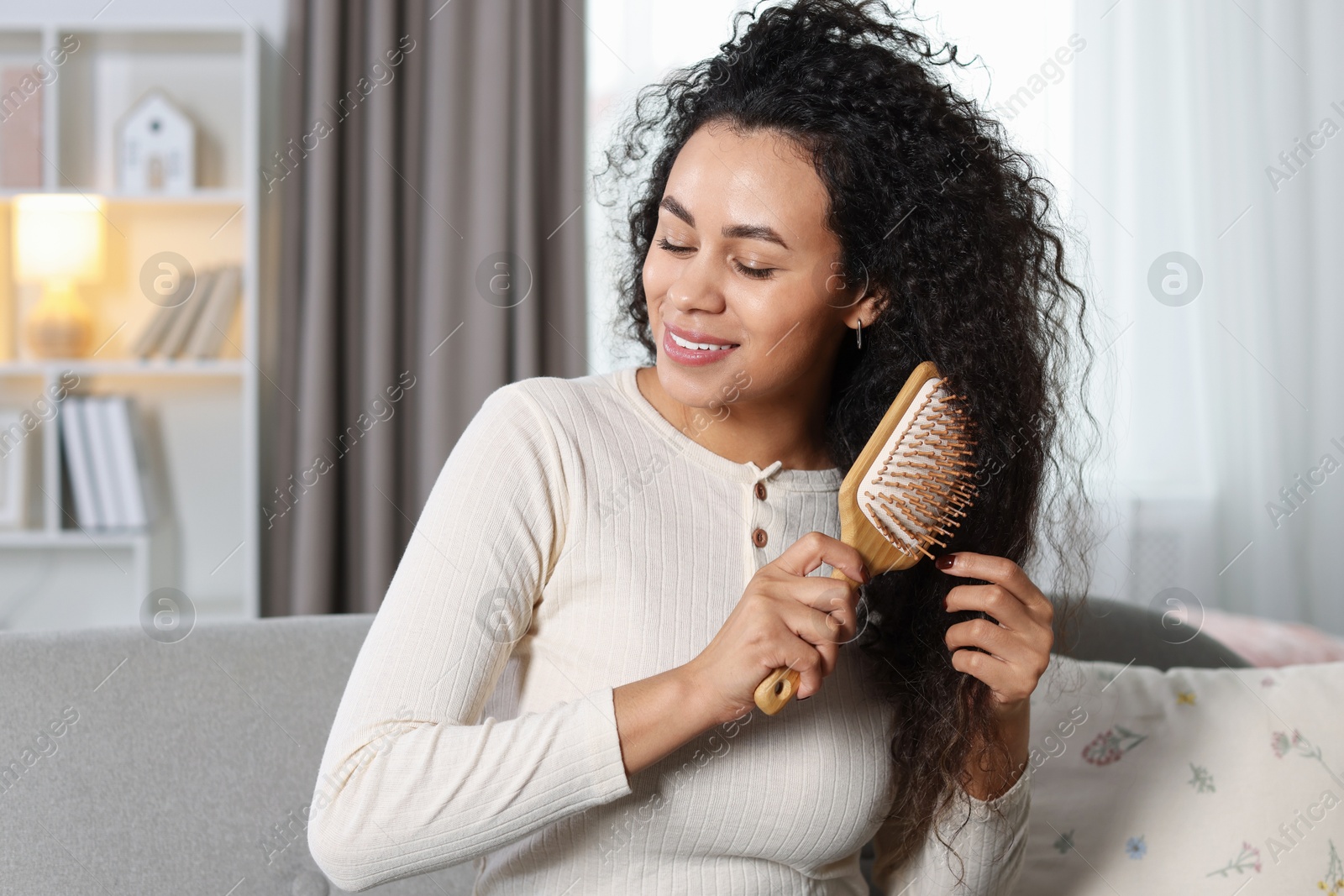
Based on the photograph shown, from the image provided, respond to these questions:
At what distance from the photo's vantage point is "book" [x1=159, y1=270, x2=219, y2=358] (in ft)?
8.43

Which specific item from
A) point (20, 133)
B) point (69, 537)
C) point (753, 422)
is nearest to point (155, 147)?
point (20, 133)

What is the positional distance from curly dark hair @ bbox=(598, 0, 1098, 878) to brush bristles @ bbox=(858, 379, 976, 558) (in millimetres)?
77

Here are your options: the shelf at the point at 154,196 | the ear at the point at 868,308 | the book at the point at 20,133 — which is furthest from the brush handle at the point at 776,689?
the book at the point at 20,133

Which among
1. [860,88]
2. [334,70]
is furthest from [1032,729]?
[334,70]

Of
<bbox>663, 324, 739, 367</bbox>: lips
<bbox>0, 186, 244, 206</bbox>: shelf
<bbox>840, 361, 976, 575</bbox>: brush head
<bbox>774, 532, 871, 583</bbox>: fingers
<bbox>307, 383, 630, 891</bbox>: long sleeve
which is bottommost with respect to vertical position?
<bbox>307, 383, 630, 891</bbox>: long sleeve

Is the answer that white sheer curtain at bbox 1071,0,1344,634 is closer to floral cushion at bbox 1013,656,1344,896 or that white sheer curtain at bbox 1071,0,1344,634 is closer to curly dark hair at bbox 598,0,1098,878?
floral cushion at bbox 1013,656,1344,896

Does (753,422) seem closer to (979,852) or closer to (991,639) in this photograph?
(991,639)

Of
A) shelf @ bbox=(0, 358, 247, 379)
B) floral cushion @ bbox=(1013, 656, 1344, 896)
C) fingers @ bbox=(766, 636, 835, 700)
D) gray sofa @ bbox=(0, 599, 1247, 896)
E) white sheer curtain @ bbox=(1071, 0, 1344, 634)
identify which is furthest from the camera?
white sheer curtain @ bbox=(1071, 0, 1344, 634)

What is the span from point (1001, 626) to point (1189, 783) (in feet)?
1.71

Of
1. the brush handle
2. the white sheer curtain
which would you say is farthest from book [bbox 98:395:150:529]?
the white sheer curtain

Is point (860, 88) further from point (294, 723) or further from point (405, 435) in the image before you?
point (405, 435)

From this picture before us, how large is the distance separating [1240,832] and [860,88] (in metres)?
0.92

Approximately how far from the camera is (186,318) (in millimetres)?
2584

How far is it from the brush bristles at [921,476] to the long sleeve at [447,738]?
0.27 metres
